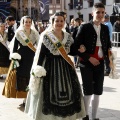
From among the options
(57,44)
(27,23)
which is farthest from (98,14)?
(27,23)

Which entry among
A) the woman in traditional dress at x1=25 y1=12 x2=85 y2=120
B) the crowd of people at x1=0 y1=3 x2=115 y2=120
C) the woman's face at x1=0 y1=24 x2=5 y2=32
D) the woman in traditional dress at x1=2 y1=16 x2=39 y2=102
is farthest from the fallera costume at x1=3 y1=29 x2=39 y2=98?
the woman's face at x1=0 y1=24 x2=5 y2=32

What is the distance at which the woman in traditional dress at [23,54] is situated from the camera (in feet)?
16.4

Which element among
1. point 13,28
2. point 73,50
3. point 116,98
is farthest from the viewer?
point 13,28

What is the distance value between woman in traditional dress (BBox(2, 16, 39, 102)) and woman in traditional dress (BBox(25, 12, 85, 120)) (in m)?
1.14

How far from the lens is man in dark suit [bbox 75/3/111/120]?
392cm

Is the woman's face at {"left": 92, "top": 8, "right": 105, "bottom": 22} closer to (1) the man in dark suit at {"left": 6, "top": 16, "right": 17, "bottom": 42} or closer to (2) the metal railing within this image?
(1) the man in dark suit at {"left": 6, "top": 16, "right": 17, "bottom": 42}

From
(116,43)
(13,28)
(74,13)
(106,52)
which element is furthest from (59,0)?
(106,52)

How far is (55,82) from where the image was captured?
375cm

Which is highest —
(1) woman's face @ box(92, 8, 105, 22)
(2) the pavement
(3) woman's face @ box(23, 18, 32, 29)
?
(1) woman's face @ box(92, 8, 105, 22)

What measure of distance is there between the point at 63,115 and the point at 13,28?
4278 mm

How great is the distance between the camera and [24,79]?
16.5 feet

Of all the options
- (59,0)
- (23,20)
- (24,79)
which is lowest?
(24,79)

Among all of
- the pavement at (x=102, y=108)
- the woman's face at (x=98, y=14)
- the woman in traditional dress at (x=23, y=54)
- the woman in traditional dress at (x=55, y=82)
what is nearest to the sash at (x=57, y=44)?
the woman in traditional dress at (x=55, y=82)

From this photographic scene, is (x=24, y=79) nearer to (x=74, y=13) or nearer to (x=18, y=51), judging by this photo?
(x=18, y=51)
